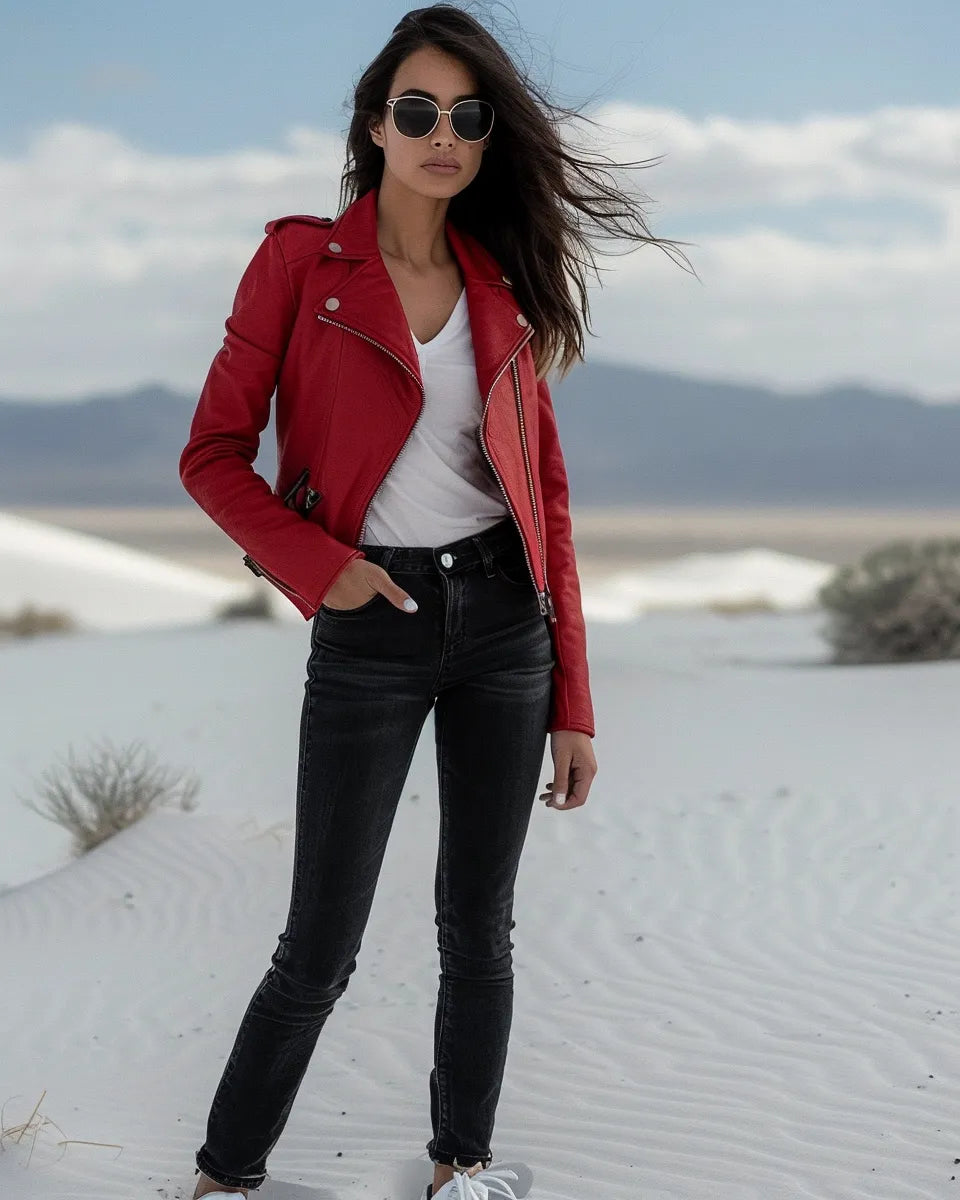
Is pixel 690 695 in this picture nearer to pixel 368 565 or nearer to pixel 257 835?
pixel 257 835

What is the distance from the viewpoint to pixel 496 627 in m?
2.59

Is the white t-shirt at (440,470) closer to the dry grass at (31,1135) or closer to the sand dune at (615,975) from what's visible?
the sand dune at (615,975)

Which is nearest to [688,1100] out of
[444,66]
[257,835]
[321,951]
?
[321,951]

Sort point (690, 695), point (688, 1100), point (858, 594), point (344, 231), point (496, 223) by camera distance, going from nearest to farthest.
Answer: point (344, 231), point (496, 223), point (688, 1100), point (690, 695), point (858, 594)

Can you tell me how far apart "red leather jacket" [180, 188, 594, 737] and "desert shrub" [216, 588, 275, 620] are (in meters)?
15.0

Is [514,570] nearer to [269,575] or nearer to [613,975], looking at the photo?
[269,575]

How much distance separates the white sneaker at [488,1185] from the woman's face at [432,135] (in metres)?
1.87

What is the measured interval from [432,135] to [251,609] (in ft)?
50.3

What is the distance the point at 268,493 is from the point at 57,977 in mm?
2955

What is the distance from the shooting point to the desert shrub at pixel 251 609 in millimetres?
17547

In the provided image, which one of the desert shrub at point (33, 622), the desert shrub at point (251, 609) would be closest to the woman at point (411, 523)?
the desert shrub at point (251, 609)

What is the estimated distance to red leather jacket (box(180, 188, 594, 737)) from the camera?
2471 mm

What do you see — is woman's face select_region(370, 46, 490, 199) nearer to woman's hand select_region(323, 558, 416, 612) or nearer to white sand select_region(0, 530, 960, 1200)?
woman's hand select_region(323, 558, 416, 612)

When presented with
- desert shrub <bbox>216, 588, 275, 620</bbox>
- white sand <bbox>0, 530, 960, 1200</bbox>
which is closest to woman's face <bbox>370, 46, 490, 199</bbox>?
white sand <bbox>0, 530, 960, 1200</bbox>
